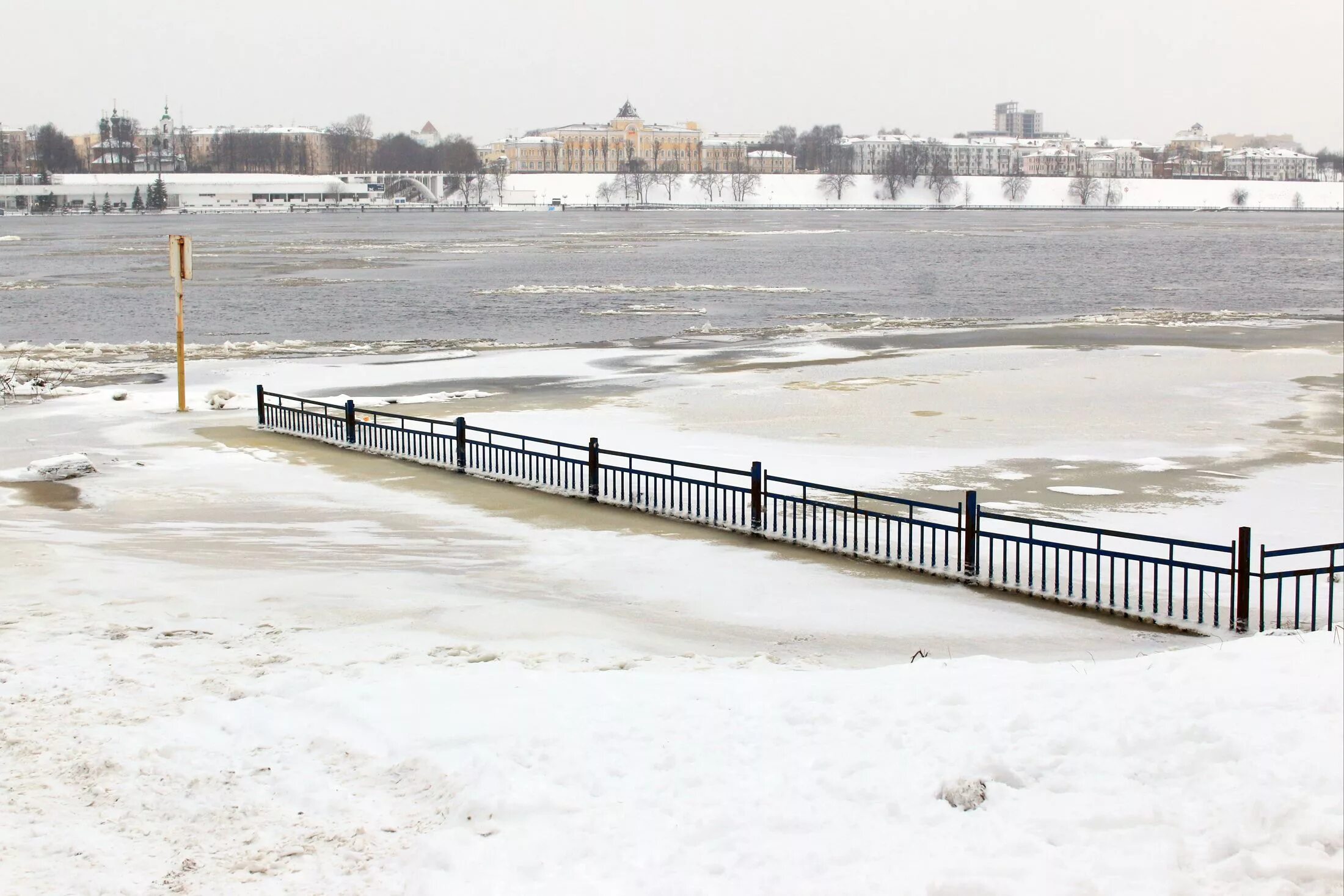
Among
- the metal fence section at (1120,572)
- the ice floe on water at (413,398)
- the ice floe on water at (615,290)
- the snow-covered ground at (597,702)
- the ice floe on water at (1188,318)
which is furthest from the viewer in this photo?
the ice floe on water at (615,290)

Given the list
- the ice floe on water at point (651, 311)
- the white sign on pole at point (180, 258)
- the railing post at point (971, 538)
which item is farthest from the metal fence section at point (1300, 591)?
the ice floe on water at point (651, 311)

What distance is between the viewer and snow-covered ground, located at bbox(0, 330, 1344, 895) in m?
6.42

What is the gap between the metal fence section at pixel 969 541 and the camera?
40.1 feet

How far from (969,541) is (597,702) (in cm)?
593

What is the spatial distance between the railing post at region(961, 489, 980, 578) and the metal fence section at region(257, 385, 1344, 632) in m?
0.02

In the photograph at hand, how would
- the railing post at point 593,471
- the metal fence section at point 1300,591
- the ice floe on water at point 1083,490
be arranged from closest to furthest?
the metal fence section at point 1300,591 < the railing post at point 593,471 < the ice floe on water at point 1083,490

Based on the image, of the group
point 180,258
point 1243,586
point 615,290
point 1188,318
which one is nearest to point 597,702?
point 1243,586

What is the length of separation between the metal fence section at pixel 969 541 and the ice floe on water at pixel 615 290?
149 feet

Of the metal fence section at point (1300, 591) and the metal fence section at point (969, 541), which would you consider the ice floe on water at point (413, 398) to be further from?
the metal fence section at point (1300, 591)

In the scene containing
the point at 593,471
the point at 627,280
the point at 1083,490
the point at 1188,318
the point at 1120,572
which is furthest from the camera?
the point at 627,280

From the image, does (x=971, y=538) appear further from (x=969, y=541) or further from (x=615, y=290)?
(x=615, y=290)

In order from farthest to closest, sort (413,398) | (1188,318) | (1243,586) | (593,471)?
(1188,318)
(413,398)
(593,471)
(1243,586)

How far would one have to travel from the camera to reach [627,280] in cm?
7612

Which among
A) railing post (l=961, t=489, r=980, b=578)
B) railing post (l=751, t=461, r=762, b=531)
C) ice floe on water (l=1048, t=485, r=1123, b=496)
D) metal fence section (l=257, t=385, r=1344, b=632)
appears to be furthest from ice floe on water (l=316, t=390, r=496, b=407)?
railing post (l=961, t=489, r=980, b=578)
